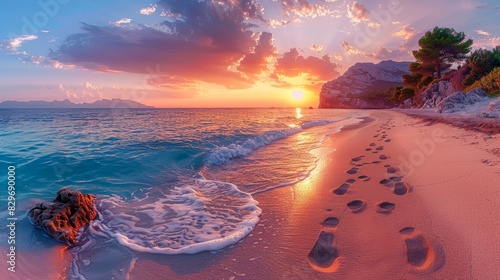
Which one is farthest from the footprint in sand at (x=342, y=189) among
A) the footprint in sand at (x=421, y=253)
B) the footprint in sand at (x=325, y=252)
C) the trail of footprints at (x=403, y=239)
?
the footprint in sand at (x=421, y=253)

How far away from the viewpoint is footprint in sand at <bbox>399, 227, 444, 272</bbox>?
9.60 feet

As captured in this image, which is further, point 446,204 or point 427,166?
point 427,166

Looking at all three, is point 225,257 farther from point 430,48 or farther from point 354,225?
point 430,48

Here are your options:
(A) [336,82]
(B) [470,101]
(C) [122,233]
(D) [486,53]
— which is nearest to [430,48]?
(D) [486,53]

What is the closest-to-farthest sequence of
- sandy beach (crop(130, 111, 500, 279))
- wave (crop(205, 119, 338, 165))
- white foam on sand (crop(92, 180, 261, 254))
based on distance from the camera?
sandy beach (crop(130, 111, 500, 279)), white foam on sand (crop(92, 180, 261, 254)), wave (crop(205, 119, 338, 165))

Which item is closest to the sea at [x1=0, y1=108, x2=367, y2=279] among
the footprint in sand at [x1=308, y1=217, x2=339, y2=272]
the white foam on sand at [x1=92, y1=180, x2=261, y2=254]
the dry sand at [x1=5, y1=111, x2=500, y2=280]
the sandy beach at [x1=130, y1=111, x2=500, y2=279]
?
the white foam on sand at [x1=92, y1=180, x2=261, y2=254]

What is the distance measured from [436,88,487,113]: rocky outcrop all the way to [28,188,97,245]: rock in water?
864 inches

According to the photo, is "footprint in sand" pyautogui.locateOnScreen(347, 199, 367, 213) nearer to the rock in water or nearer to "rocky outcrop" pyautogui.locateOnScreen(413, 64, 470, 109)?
the rock in water

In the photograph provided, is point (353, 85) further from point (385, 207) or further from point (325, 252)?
point (325, 252)

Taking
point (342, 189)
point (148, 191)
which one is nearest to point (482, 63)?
point (342, 189)

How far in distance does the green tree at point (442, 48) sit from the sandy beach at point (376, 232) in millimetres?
46725

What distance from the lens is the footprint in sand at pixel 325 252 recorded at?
3203 millimetres

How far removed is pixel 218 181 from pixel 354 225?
4618mm

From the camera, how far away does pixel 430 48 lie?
43.4 m
